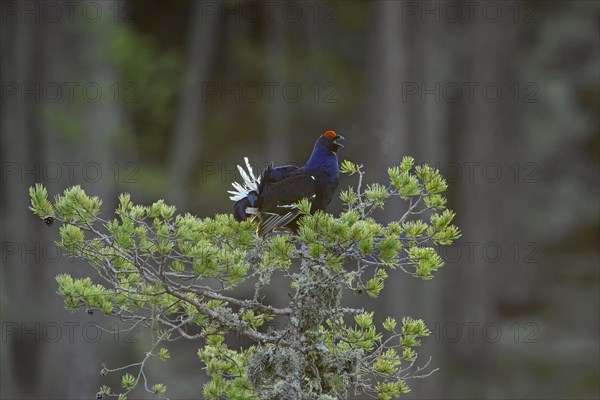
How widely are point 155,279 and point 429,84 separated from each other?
11.2 meters

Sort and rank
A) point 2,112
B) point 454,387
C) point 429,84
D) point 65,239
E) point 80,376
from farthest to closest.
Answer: point 454,387, point 2,112, point 429,84, point 80,376, point 65,239

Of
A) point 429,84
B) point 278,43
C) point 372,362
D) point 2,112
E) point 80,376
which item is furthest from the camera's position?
point 278,43

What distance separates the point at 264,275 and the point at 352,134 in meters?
13.2

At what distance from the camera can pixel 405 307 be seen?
1242 centimetres

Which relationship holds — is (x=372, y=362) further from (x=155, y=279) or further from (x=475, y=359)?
(x=475, y=359)

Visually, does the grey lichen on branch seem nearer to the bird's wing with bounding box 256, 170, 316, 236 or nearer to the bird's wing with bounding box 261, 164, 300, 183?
the bird's wing with bounding box 256, 170, 316, 236

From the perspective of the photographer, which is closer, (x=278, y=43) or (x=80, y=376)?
(x=80, y=376)

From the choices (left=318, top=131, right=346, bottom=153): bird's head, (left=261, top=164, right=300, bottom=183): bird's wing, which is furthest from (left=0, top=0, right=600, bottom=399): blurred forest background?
(left=261, top=164, right=300, bottom=183): bird's wing

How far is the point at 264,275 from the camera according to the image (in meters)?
4.46

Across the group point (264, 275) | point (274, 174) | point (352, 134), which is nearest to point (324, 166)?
point (274, 174)

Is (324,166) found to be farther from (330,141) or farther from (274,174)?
(274,174)

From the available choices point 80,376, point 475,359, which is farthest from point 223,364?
point 475,359

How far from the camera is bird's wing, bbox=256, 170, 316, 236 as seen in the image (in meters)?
4.46

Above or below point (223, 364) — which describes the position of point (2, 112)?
above
